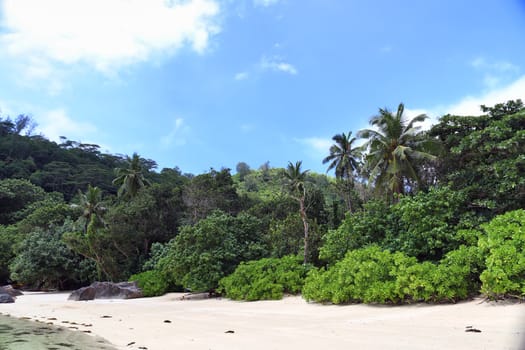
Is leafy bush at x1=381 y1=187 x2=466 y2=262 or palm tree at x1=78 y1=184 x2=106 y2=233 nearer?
leafy bush at x1=381 y1=187 x2=466 y2=262

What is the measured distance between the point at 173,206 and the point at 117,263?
255 inches

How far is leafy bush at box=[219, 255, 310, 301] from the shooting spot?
18.7 m

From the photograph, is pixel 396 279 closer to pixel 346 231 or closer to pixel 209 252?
pixel 346 231

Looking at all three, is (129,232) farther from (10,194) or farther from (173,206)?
(10,194)

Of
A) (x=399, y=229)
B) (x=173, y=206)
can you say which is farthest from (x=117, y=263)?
(x=399, y=229)

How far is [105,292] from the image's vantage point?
24344 mm

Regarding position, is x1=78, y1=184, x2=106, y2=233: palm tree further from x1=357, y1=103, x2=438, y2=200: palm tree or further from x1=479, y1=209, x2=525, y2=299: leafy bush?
x1=479, y1=209, x2=525, y2=299: leafy bush

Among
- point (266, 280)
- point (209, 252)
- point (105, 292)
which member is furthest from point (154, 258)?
point (266, 280)

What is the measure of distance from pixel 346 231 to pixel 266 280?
4443 millimetres

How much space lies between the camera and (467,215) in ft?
50.8

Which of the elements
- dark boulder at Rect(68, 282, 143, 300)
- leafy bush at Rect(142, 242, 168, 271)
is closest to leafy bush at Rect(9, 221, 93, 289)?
leafy bush at Rect(142, 242, 168, 271)

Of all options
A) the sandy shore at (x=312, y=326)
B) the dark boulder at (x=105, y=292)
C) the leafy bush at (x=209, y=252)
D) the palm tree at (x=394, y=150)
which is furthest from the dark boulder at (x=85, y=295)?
the palm tree at (x=394, y=150)

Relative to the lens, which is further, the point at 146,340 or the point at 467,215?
the point at 467,215

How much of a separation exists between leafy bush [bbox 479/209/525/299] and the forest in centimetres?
3
